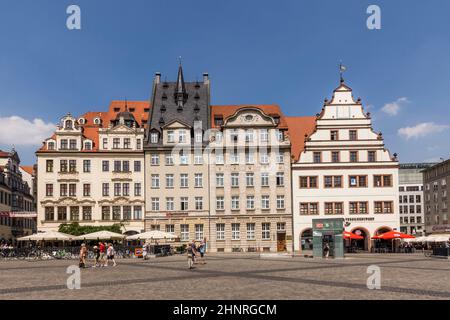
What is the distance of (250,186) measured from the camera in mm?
57781

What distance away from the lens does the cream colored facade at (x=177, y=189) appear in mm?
57406

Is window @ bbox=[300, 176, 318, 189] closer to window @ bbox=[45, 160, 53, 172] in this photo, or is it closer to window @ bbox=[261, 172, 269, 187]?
window @ bbox=[261, 172, 269, 187]

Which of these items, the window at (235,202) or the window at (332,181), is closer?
the window at (332,181)

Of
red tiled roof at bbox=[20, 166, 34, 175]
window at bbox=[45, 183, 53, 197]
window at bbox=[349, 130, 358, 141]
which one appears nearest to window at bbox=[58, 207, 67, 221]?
window at bbox=[45, 183, 53, 197]

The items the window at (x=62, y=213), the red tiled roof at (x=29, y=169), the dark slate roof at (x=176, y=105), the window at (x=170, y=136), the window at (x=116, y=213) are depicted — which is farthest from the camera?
the red tiled roof at (x=29, y=169)

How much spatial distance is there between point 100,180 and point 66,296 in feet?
139

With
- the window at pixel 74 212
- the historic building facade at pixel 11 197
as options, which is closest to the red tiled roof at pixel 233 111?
the window at pixel 74 212

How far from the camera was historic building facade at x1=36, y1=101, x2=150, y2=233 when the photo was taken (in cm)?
5709

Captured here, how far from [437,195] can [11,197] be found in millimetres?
70674

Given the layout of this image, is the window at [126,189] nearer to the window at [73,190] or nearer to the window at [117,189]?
the window at [117,189]

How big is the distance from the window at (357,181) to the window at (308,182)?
3678mm

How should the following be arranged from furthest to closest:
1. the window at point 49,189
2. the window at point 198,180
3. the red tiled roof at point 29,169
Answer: the red tiled roof at point 29,169 → the window at point 198,180 → the window at point 49,189

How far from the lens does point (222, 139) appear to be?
192 feet
